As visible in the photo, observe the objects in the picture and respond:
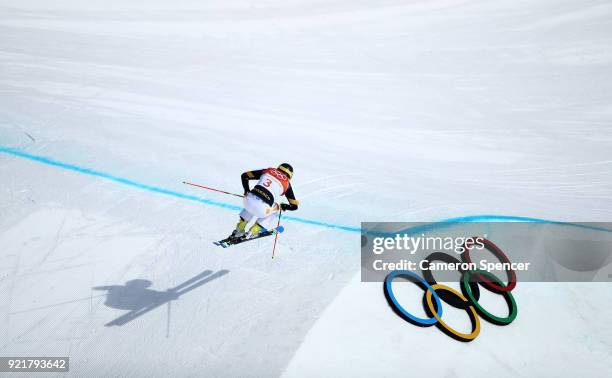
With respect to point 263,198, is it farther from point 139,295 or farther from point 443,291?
point 443,291

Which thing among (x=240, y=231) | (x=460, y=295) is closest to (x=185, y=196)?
(x=240, y=231)

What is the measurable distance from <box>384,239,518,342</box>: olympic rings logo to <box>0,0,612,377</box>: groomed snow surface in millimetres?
154

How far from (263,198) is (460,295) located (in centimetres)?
325

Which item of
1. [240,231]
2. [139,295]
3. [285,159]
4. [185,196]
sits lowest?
[139,295]

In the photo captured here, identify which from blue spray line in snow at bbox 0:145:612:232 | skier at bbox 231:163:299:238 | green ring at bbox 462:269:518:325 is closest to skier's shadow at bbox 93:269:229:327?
skier at bbox 231:163:299:238

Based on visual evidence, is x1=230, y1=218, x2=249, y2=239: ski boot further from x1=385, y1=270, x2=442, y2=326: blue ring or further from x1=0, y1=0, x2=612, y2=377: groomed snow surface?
x1=385, y1=270, x2=442, y2=326: blue ring

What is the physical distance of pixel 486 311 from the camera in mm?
5852

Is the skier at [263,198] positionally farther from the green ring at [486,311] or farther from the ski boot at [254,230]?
the green ring at [486,311]

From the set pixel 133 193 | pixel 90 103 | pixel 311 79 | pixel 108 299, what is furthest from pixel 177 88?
pixel 108 299

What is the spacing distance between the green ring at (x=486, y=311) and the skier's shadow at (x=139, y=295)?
356cm

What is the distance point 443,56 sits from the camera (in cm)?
1602

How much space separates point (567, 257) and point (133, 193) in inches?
299

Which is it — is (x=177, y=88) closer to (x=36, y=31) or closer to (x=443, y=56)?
(x=36, y=31)

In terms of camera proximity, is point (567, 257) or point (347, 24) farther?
point (347, 24)
